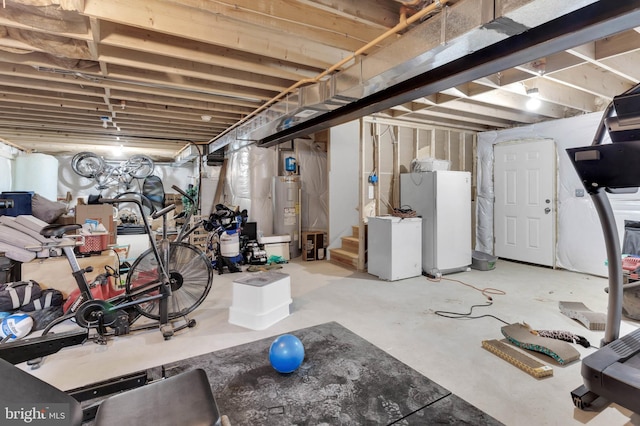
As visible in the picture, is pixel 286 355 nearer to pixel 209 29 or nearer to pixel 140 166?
pixel 209 29

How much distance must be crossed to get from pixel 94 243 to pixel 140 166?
6803 millimetres

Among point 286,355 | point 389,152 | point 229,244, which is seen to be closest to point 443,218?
point 389,152

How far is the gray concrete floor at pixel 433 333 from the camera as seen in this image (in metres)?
1.97

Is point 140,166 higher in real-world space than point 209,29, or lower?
lower

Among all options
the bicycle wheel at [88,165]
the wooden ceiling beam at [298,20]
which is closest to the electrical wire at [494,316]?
the wooden ceiling beam at [298,20]

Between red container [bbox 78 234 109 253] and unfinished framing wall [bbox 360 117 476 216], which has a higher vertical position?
unfinished framing wall [bbox 360 117 476 216]

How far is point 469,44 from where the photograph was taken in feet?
6.41

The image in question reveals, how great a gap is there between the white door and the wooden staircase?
2791 mm

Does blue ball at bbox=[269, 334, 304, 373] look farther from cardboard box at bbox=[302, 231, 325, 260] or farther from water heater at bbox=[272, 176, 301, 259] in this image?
water heater at bbox=[272, 176, 301, 259]

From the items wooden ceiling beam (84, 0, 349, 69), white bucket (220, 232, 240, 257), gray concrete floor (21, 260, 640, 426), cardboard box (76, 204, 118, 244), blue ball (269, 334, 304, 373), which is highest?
wooden ceiling beam (84, 0, 349, 69)

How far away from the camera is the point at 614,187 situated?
1.41 meters

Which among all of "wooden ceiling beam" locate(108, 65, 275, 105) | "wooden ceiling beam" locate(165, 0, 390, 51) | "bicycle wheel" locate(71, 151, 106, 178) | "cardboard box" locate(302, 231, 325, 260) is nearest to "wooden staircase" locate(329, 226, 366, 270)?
"cardboard box" locate(302, 231, 325, 260)

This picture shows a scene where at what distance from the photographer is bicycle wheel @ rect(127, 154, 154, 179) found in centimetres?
963

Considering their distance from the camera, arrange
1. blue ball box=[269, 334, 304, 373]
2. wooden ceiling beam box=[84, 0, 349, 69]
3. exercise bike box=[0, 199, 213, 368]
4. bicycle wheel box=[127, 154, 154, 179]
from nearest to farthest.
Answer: blue ball box=[269, 334, 304, 373], wooden ceiling beam box=[84, 0, 349, 69], exercise bike box=[0, 199, 213, 368], bicycle wheel box=[127, 154, 154, 179]
